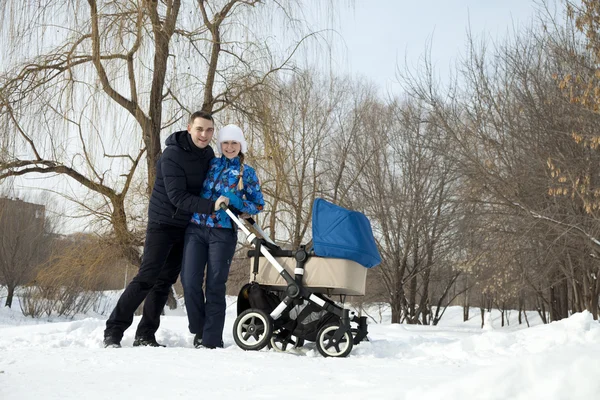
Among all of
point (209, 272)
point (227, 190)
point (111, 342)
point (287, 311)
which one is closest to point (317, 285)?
point (287, 311)

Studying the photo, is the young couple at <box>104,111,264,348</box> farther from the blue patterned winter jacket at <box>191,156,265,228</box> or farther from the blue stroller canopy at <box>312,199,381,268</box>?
the blue stroller canopy at <box>312,199,381,268</box>

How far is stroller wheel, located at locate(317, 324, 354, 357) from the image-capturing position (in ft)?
14.9

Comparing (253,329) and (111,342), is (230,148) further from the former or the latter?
(111,342)

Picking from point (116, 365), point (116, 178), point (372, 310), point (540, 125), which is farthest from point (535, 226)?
point (372, 310)

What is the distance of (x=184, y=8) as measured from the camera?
739 centimetres

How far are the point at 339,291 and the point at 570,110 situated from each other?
721 cm

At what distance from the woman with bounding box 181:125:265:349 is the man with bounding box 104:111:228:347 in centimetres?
13

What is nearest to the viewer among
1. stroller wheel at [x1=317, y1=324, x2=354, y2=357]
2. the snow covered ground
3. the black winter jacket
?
the snow covered ground

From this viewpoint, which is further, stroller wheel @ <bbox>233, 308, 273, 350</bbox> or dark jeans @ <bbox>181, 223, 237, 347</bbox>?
dark jeans @ <bbox>181, 223, 237, 347</bbox>

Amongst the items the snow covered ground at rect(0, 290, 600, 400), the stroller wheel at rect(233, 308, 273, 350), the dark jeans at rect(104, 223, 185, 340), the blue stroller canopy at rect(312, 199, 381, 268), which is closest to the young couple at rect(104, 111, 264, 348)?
the dark jeans at rect(104, 223, 185, 340)

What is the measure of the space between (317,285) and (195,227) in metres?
1.09

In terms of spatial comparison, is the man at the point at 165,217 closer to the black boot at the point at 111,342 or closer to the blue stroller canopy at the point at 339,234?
the black boot at the point at 111,342

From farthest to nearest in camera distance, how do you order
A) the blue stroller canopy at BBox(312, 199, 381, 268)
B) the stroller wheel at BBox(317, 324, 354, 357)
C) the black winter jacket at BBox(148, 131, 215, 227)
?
the black winter jacket at BBox(148, 131, 215, 227) → the blue stroller canopy at BBox(312, 199, 381, 268) → the stroller wheel at BBox(317, 324, 354, 357)

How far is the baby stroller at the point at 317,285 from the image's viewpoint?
464cm
